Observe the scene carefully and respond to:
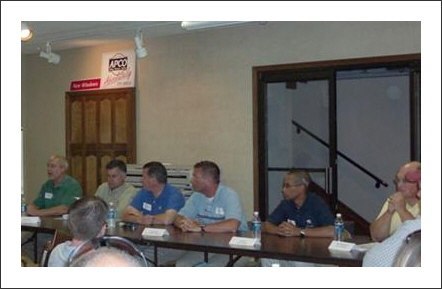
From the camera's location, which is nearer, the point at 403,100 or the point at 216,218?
the point at 216,218

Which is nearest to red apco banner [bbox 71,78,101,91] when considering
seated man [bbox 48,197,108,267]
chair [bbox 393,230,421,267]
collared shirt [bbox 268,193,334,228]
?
collared shirt [bbox 268,193,334,228]

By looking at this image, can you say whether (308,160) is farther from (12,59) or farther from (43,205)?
(12,59)

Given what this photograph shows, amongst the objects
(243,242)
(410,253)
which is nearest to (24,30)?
(243,242)

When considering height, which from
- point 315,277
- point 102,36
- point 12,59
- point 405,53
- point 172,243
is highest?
point 102,36

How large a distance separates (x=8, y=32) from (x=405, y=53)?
A: 4742 mm

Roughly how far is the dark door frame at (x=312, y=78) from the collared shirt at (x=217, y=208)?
1.74 meters

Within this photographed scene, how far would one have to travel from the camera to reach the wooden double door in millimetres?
7633

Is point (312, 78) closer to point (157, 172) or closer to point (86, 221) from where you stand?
point (157, 172)

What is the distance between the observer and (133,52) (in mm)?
7609

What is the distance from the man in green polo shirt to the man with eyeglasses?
3098 millimetres

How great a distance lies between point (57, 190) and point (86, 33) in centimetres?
201

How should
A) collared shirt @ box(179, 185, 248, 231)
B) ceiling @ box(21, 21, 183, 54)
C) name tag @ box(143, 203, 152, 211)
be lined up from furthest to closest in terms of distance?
ceiling @ box(21, 21, 183, 54), name tag @ box(143, 203, 152, 211), collared shirt @ box(179, 185, 248, 231)

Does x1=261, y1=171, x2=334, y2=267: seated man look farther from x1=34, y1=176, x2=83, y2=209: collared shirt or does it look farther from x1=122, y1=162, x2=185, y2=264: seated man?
x1=34, y1=176, x2=83, y2=209: collared shirt

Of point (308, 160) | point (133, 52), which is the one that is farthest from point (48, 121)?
point (308, 160)
